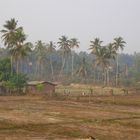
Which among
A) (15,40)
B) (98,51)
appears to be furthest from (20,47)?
(98,51)

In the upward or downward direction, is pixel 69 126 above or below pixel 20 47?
below

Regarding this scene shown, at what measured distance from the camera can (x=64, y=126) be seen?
27.5 m

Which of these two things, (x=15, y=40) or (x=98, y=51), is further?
(x=98, y=51)

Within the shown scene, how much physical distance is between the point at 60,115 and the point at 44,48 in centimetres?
8507

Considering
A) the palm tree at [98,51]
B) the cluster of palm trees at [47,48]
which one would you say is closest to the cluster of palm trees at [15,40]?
the cluster of palm trees at [47,48]

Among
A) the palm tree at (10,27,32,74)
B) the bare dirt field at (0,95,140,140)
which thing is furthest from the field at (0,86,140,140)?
the palm tree at (10,27,32,74)

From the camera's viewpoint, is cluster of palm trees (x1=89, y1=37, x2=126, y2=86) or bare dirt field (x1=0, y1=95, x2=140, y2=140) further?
cluster of palm trees (x1=89, y1=37, x2=126, y2=86)

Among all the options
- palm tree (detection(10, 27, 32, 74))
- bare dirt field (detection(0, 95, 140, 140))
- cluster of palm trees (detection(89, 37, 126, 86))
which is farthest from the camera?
cluster of palm trees (detection(89, 37, 126, 86))

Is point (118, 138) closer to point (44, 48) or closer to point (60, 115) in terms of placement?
point (60, 115)

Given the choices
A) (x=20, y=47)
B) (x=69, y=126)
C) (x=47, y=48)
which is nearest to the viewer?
(x=69, y=126)

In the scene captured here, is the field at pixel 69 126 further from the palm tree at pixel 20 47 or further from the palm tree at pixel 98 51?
the palm tree at pixel 98 51

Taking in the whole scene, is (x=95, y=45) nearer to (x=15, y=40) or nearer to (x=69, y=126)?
(x=15, y=40)

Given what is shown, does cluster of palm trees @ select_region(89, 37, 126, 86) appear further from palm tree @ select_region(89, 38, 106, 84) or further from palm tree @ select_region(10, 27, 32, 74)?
palm tree @ select_region(10, 27, 32, 74)

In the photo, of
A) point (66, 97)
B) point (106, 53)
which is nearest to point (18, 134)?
point (66, 97)
